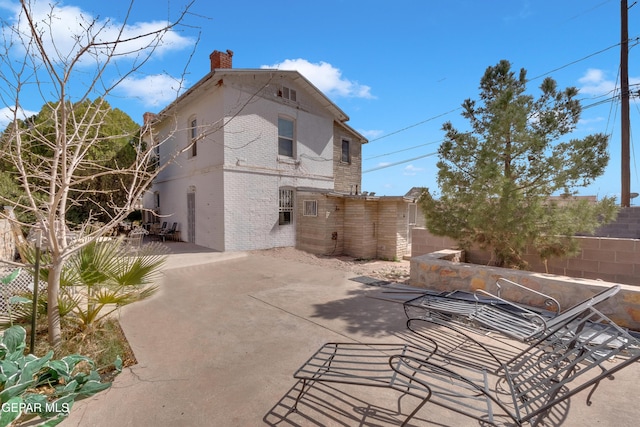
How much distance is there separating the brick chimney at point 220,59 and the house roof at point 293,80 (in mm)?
1311

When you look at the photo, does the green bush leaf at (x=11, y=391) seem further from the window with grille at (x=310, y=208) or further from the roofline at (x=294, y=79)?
the window with grille at (x=310, y=208)

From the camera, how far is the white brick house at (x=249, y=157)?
36.4 feet

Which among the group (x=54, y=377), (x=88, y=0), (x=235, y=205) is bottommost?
(x=54, y=377)

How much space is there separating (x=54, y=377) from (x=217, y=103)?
10.4 m

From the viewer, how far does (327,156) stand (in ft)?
48.2

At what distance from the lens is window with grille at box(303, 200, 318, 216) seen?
12.5 metres

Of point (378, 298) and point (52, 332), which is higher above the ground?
point (52, 332)

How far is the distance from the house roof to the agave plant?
6089mm

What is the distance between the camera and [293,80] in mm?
12977

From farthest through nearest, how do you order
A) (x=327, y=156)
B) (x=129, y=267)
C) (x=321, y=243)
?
1. (x=327, y=156)
2. (x=321, y=243)
3. (x=129, y=267)

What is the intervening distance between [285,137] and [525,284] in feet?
33.7

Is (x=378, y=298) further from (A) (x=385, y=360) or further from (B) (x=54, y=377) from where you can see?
(B) (x=54, y=377)

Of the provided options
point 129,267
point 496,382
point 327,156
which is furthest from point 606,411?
point 327,156
